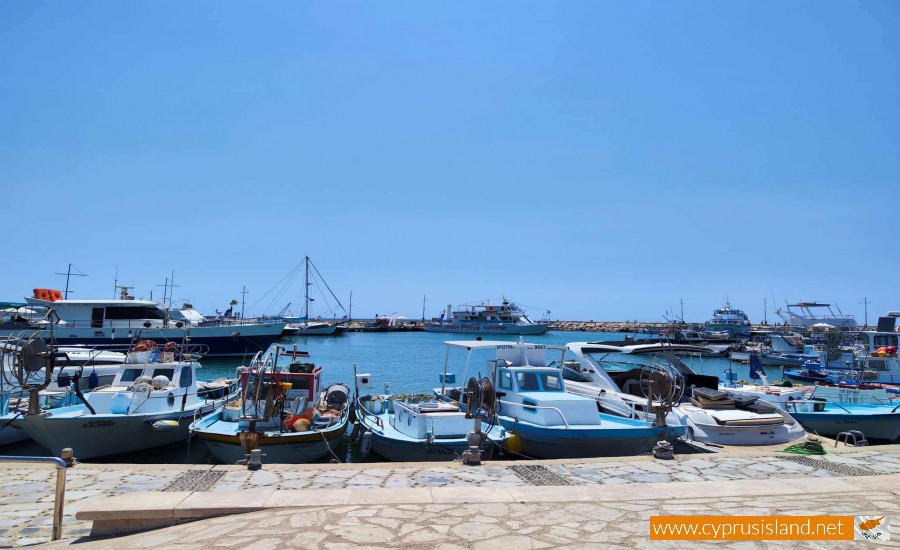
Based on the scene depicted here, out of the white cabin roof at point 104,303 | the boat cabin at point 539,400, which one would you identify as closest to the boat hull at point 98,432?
the boat cabin at point 539,400

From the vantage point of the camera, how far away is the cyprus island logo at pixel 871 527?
653 cm

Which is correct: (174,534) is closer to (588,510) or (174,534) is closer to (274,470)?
(274,470)

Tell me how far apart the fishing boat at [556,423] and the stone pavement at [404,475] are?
227 centimetres

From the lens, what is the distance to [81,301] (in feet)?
153

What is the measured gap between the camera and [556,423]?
14.4 meters

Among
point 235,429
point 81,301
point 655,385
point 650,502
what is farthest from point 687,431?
point 81,301

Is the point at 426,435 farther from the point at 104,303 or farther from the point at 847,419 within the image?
the point at 104,303

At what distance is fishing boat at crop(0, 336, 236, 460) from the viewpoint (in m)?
15.8

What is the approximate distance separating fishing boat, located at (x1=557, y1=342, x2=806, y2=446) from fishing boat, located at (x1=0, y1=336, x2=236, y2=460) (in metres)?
12.4

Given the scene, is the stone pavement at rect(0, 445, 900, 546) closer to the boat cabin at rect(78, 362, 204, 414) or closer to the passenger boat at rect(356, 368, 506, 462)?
the passenger boat at rect(356, 368, 506, 462)

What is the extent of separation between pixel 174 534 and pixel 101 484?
3881mm

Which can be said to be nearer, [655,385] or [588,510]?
[588,510]

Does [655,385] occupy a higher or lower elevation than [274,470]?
higher

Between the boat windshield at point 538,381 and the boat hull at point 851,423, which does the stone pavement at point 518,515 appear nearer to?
the boat windshield at point 538,381
